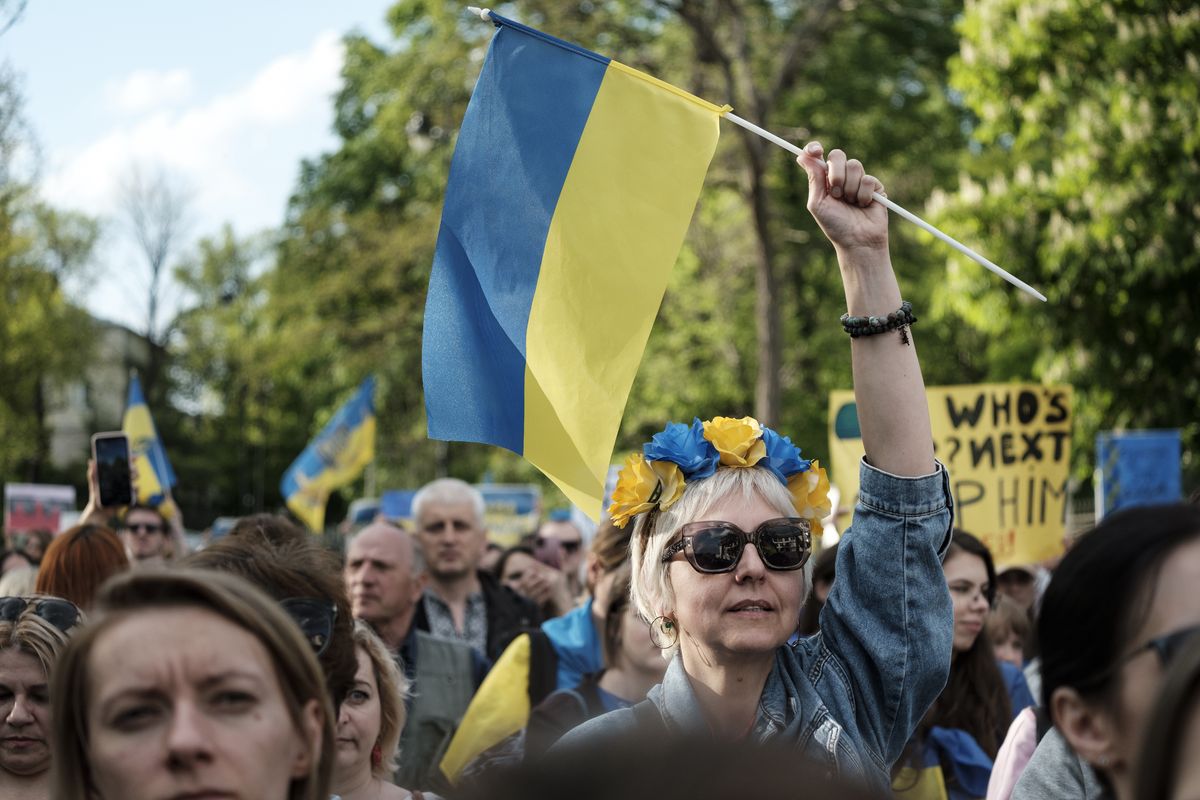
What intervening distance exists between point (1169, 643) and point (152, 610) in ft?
4.42

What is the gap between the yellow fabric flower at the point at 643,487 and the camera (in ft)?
10.5

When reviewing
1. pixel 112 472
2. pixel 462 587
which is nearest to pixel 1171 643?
pixel 462 587

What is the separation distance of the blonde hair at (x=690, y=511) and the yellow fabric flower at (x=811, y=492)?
0.08ft

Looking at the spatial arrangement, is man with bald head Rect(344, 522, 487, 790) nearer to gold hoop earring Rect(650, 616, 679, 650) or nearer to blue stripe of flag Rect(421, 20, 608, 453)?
blue stripe of flag Rect(421, 20, 608, 453)

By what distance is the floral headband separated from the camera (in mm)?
3162

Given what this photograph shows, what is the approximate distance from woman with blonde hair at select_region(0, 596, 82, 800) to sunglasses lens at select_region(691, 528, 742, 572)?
1.45m

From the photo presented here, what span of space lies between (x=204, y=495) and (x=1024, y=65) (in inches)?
1759

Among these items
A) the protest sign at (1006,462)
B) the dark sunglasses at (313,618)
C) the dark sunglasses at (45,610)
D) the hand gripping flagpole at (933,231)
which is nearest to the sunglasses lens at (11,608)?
the dark sunglasses at (45,610)

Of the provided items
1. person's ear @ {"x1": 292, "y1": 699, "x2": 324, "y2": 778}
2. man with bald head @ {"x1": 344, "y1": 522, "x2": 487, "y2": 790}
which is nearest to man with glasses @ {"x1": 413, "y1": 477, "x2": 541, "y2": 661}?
man with bald head @ {"x1": 344, "y1": 522, "x2": 487, "y2": 790}

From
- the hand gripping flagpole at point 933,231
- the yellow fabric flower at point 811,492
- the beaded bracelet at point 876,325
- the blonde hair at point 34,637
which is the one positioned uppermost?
the hand gripping flagpole at point 933,231

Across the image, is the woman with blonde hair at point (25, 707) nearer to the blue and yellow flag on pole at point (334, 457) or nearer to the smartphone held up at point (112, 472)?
the smartphone held up at point (112, 472)

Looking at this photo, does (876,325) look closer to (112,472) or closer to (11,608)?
(11,608)

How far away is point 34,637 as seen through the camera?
3459 mm

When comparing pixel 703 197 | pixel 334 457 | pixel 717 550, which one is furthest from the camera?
pixel 703 197
